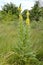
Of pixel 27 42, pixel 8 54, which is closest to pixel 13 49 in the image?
pixel 8 54

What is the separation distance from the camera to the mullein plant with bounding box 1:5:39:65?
15.9 ft

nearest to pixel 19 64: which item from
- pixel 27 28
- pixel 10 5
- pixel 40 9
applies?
pixel 27 28

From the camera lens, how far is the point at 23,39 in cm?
484

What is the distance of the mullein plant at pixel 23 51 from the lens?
4.84m

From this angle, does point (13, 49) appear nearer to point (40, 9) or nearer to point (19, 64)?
point (19, 64)

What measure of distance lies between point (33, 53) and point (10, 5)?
11076 millimetres

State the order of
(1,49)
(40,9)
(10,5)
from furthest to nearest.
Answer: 1. (10,5)
2. (40,9)
3. (1,49)

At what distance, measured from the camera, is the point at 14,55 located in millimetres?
5000

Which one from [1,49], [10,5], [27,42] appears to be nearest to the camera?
[27,42]

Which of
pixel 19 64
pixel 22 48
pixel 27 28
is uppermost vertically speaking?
pixel 27 28

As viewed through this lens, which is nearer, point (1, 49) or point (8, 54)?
point (8, 54)

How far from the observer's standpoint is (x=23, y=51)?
4.91m

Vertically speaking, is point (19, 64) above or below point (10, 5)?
below

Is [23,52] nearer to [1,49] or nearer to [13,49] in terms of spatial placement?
[13,49]
